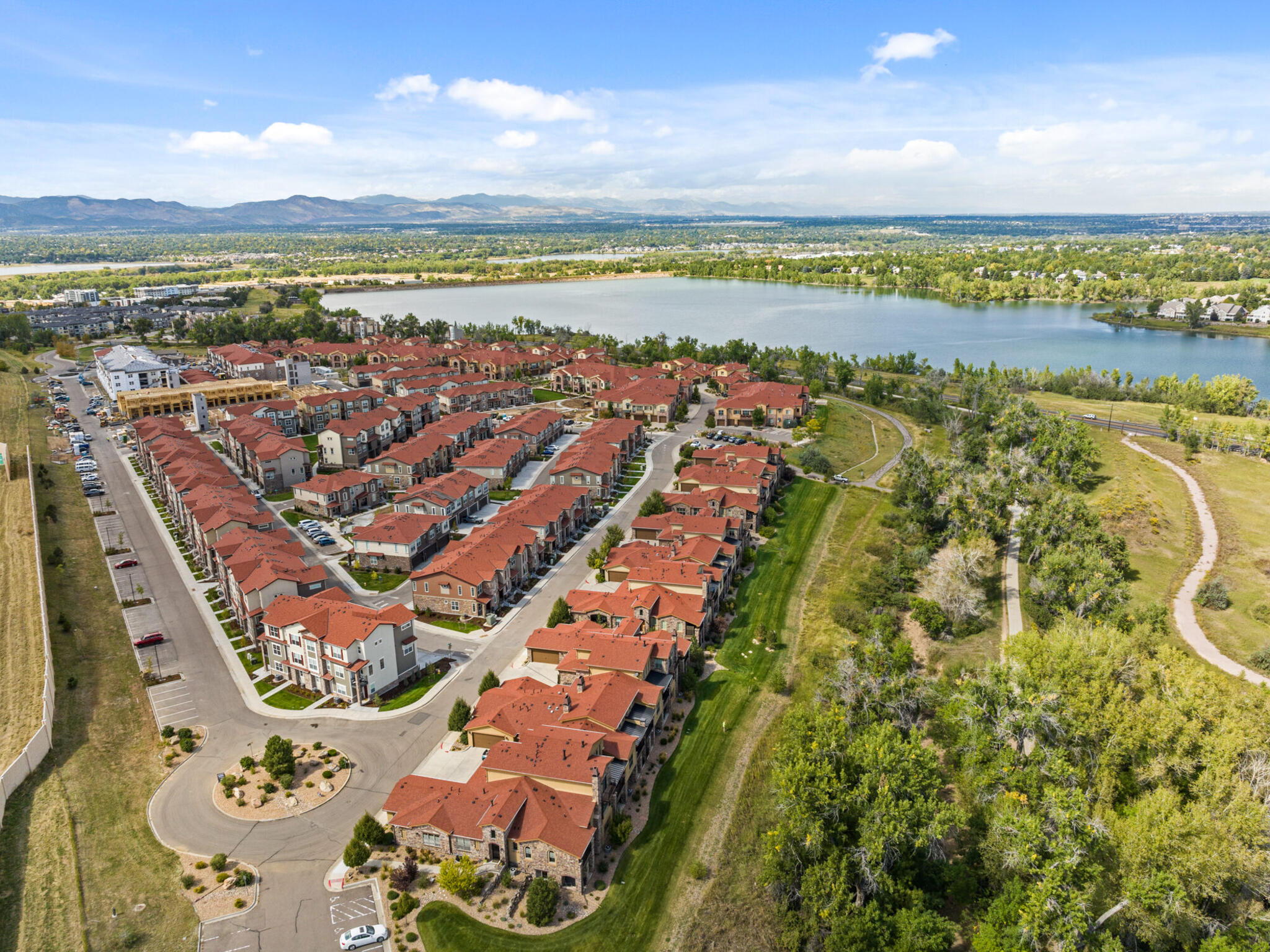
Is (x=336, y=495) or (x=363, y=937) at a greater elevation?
(x=336, y=495)

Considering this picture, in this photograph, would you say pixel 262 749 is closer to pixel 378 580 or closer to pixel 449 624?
pixel 449 624

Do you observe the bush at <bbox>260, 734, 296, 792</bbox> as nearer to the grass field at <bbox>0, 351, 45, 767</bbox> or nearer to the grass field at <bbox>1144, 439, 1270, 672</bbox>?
the grass field at <bbox>0, 351, 45, 767</bbox>

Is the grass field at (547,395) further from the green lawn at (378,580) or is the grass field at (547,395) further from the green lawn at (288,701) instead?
the green lawn at (288,701)

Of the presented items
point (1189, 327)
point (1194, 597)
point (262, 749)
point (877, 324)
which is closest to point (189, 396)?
point (262, 749)

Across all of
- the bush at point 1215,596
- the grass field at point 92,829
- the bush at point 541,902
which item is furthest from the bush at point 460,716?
the bush at point 1215,596

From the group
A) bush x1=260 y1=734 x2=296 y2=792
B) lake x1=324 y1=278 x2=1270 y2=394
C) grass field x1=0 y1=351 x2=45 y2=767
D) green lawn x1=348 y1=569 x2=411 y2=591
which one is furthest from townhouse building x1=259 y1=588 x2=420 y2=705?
lake x1=324 y1=278 x2=1270 y2=394

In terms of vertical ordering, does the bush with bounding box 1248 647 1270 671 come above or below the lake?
below
